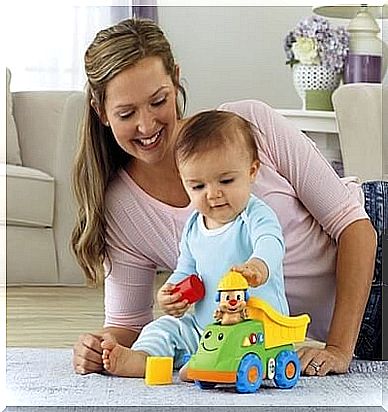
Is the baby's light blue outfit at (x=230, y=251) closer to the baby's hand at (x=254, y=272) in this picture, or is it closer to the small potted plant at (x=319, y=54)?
the baby's hand at (x=254, y=272)

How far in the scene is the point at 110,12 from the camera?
14.2 ft

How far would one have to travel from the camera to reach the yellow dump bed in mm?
1259

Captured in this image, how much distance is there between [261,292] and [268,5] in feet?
10.0

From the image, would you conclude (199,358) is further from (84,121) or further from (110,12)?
(110,12)

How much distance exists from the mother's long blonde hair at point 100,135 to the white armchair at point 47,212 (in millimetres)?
1525

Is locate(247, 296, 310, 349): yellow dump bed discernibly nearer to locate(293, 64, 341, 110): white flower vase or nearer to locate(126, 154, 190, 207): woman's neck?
locate(126, 154, 190, 207): woman's neck

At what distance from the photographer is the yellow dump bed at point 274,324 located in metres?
1.26

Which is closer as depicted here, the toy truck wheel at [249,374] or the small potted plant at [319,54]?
the toy truck wheel at [249,374]

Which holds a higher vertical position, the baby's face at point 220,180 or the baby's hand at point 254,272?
the baby's face at point 220,180

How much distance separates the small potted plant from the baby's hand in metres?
2.17

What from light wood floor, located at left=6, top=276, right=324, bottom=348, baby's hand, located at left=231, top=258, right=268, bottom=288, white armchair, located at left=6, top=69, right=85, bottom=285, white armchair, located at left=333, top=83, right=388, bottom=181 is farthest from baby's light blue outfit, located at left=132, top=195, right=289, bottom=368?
white armchair, located at left=6, top=69, right=85, bottom=285

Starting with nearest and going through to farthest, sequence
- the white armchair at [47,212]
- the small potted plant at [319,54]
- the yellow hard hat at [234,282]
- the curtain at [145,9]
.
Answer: the yellow hard hat at [234,282]
the white armchair at [47,212]
the small potted plant at [319,54]
the curtain at [145,9]

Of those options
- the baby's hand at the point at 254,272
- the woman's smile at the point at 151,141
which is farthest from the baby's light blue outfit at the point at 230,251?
the woman's smile at the point at 151,141

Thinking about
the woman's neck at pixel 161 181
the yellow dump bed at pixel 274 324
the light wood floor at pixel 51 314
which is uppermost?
the woman's neck at pixel 161 181
